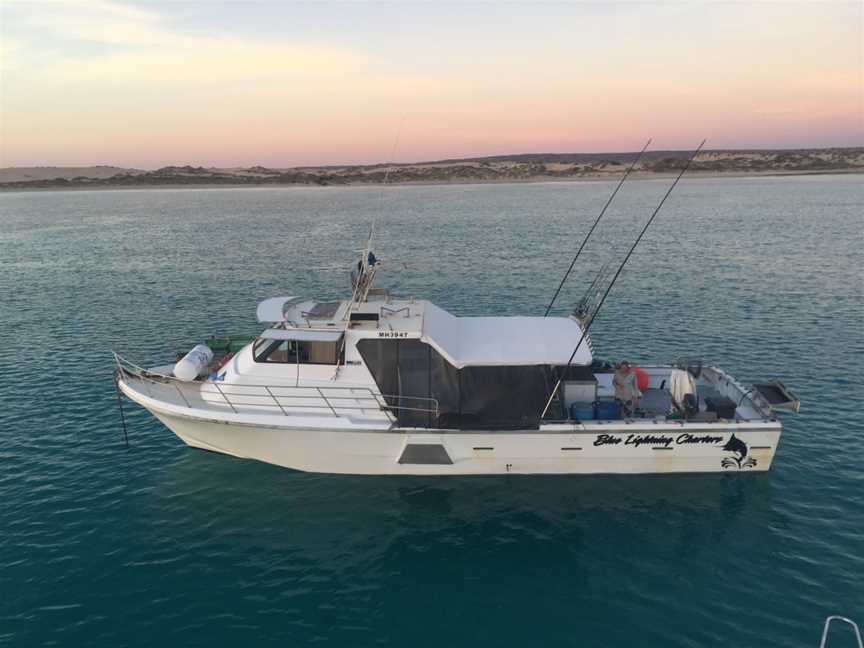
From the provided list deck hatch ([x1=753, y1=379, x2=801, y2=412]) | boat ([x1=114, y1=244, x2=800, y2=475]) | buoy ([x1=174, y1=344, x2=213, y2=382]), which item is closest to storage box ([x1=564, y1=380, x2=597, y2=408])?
boat ([x1=114, y1=244, x2=800, y2=475])

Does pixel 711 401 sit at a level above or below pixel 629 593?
above

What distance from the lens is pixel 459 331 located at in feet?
46.4

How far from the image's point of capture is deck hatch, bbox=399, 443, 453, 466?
12586mm

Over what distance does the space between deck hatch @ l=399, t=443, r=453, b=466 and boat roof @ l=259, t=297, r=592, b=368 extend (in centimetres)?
194

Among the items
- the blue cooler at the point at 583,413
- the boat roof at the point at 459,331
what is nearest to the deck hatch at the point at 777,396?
the blue cooler at the point at 583,413

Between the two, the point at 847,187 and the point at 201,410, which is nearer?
the point at 201,410

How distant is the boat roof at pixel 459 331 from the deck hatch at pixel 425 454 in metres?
1.94

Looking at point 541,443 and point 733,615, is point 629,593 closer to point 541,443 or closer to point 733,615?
point 733,615

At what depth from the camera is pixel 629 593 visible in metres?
9.91

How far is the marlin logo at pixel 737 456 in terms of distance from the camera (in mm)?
12711

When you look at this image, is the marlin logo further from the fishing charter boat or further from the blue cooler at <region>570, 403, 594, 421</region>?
the blue cooler at <region>570, 403, 594, 421</region>

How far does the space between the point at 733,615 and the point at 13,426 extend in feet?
60.8

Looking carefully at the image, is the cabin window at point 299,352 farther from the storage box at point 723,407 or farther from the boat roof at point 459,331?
the storage box at point 723,407

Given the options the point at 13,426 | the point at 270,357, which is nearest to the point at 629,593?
the point at 270,357
